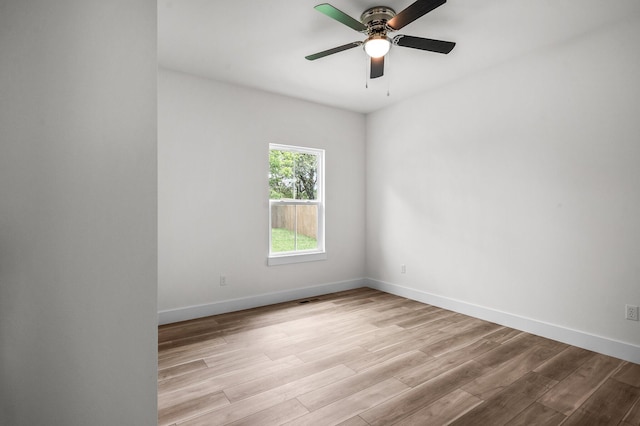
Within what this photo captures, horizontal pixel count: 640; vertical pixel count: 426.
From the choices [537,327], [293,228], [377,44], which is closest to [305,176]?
[293,228]

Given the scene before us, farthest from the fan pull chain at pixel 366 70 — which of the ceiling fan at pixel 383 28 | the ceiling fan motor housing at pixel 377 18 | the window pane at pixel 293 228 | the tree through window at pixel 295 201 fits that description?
the window pane at pixel 293 228

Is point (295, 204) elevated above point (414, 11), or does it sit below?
below

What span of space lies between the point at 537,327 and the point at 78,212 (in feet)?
12.7

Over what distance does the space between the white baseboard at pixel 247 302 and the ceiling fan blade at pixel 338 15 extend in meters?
3.23

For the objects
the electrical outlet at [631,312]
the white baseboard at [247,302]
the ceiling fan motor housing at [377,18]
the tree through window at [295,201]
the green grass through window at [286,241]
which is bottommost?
the white baseboard at [247,302]

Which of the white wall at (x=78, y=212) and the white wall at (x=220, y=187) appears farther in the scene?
the white wall at (x=220, y=187)

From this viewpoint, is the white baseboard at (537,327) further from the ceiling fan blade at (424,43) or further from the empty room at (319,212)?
the ceiling fan blade at (424,43)

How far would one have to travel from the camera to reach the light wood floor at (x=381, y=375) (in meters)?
1.90

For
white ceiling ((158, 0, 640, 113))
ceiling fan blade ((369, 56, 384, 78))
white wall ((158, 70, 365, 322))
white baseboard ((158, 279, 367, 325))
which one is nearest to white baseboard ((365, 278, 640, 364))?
white baseboard ((158, 279, 367, 325))

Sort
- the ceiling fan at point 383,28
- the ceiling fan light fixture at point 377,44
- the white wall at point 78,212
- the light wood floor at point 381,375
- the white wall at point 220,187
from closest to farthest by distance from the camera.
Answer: the white wall at point 78,212 → the light wood floor at point 381,375 → the ceiling fan at point 383,28 → the ceiling fan light fixture at point 377,44 → the white wall at point 220,187

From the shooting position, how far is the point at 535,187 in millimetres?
3148

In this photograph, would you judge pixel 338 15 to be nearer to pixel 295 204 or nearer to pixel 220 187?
pixel 220 187

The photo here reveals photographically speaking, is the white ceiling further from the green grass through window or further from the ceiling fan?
the green grass through window

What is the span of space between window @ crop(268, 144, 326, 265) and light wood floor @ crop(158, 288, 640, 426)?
1127 millimetres
